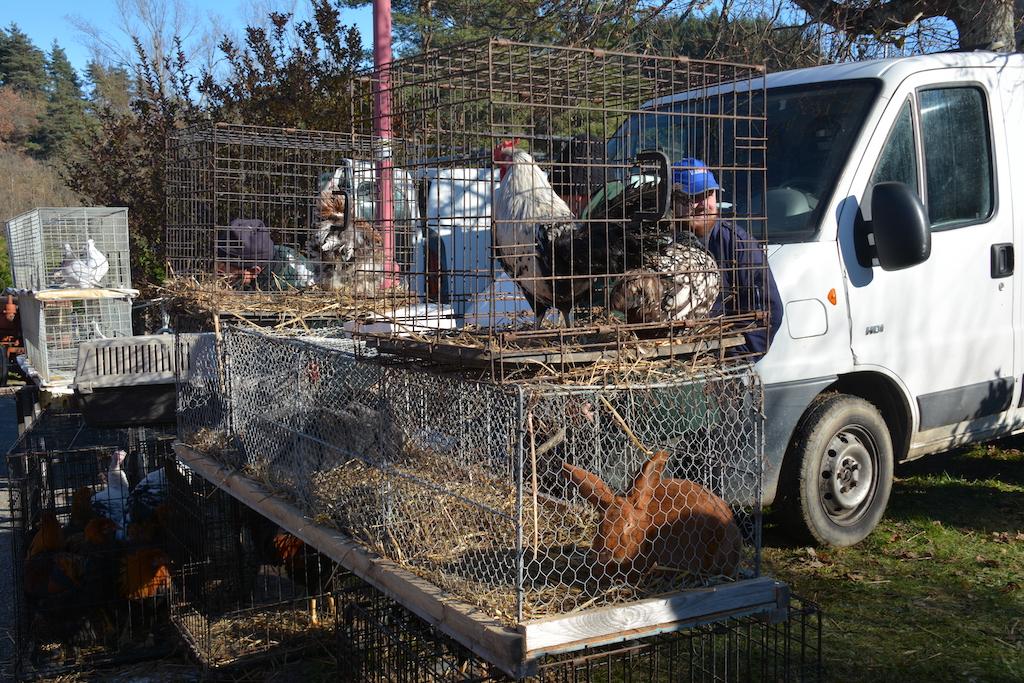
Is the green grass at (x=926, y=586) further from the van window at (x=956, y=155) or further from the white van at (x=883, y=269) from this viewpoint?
the van window at (x=956, y=155)

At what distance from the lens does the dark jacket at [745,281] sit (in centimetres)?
378

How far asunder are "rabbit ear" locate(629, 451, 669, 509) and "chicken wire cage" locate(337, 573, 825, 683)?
493 millimetres

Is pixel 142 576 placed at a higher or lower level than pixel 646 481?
lower

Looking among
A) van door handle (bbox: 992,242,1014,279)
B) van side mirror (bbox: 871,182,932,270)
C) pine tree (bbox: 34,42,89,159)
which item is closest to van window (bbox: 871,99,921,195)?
van side mirror (bbox: 871,182,932,270)

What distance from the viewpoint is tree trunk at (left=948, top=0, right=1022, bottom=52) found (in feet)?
25.6

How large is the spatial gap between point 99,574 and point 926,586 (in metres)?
4.29

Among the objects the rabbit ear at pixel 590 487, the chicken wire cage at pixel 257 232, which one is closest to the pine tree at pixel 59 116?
the chicken wire cage at pixel 257 232

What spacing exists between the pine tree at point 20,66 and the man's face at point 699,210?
48867 millimetres

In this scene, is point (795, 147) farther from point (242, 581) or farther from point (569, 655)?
point (242, 581)

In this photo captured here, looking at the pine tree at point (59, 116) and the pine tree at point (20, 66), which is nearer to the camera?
the pine tree at point (59, 116)

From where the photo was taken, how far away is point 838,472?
4.92m

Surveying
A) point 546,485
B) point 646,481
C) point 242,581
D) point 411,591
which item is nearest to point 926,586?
point 646,481

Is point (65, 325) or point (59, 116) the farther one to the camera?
point (59, 116)

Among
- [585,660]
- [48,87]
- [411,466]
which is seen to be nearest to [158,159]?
[411,466]
